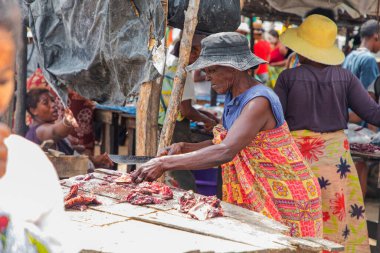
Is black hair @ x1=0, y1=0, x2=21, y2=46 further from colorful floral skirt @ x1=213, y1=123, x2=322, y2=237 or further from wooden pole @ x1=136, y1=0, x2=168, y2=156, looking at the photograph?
wooden pole @ x1=136, y1=0, x2=168, y2=156

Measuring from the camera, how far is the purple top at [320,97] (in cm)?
538

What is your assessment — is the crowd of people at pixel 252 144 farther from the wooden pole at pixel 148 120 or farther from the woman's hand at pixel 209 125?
the wooden pole at pixel 148 120

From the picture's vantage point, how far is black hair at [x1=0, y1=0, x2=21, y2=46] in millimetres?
1754

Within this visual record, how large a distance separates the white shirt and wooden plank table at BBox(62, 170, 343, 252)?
106 centimetres

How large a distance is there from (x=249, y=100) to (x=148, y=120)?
1407mm

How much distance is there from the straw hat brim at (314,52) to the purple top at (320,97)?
0.10 m

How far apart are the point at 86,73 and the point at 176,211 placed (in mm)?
2076

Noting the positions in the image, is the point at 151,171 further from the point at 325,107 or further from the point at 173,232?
the point at 325,107

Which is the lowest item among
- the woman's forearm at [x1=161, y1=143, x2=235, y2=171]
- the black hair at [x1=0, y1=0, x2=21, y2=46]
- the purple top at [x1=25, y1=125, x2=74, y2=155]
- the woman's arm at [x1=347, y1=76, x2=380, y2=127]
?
the purple top at [x1=25, y1=125, x2=74, y2=155]

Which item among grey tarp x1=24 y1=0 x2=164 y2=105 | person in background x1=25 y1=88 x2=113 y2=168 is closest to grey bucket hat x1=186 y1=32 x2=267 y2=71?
grey tarp x1=24 y1=0 x2=164 y2=105

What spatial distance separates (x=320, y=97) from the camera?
17.7 ft

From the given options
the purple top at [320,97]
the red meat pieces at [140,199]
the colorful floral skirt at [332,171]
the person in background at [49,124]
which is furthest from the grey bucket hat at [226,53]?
the person in background at [49,124]

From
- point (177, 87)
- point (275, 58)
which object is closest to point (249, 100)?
point (177, 87)

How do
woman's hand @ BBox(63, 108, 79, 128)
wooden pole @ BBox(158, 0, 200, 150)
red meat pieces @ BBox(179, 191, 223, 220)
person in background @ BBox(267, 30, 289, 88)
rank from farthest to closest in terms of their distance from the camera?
person in background @ BBox(267, 30, 289, 88) → woman's hand @ BBox(63, 108, 79, 128) → wooden pole @ BBox(158, 0, 200, 150) → red meat pieces @ BBox(179, 191, 223, 220)
